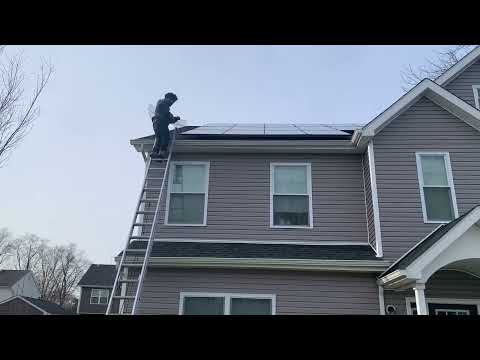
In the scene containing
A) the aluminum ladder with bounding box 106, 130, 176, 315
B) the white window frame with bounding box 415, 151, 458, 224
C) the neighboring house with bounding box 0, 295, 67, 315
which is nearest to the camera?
the aluminum ladder with bounding box 106, 130, 176, 315

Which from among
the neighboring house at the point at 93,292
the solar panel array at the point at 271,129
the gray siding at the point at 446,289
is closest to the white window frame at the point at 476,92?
the solar panel array at the point at 271,129

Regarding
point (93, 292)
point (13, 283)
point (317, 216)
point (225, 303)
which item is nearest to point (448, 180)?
point (317, 216)

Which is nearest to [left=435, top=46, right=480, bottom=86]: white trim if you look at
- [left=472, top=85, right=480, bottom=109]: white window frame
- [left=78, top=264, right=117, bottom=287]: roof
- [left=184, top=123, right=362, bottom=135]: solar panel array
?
[left=472, top=85, right=480, bottom=109]: white window frame

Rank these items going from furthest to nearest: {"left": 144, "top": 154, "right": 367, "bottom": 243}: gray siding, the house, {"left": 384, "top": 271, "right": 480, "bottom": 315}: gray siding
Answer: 1. {"left": 144, "top": 154, "right": 367, "bottom": 243}: gray siding
2. the house
3. {"left": 384, "top": 271, "right": 480, "bottom": 315}: gray siding

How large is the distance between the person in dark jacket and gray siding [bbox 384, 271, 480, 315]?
5.67 m

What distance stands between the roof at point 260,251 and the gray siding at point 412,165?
0.71 meters

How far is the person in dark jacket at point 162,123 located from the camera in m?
9.35

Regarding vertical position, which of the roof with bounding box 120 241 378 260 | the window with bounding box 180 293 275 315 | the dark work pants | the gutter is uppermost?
the dark work pants

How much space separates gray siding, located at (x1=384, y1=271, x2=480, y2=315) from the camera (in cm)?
812

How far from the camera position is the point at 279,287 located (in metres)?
8.51

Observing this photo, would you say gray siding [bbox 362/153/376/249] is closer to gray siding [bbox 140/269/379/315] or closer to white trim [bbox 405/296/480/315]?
gray siding [bbox 140/269/379/315]

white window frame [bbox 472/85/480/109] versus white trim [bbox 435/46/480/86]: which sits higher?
white trim [bbox 435/46/480/86]
